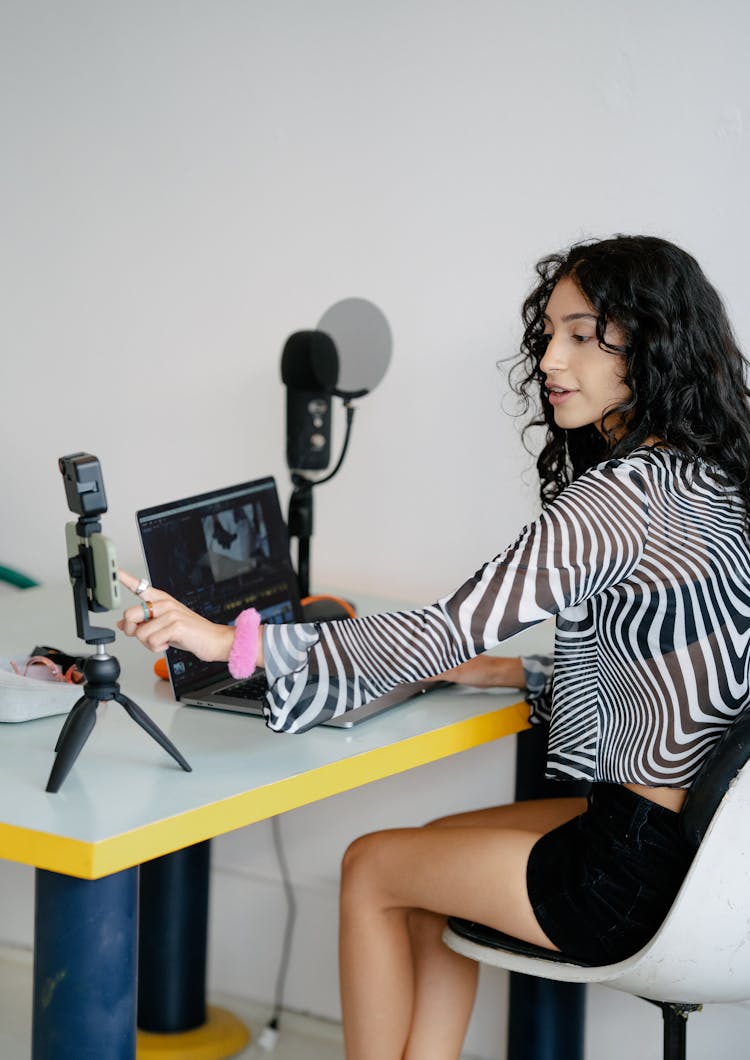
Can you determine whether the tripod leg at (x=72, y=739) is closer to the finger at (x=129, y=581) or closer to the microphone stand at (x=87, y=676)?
the microphone stand at (x=87, y=676)

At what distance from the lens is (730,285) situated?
2113mm

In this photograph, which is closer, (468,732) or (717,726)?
(717,726)

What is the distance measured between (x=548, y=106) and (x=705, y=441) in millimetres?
916

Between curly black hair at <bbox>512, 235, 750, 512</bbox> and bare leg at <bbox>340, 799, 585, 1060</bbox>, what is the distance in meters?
0.51

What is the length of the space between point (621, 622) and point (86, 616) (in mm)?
611

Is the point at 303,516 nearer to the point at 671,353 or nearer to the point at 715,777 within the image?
the point at 671,353

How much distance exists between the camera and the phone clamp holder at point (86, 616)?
134 cm

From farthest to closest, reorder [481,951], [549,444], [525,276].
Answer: [525,276] → [549,444] → [481,951]

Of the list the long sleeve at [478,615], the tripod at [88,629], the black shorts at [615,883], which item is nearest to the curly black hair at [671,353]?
the long sleeve at [478,615]

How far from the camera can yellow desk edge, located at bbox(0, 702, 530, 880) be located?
47.1 inches

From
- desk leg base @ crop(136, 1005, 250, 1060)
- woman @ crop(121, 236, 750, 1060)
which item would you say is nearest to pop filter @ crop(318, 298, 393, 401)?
woman @ crop(121, 236, 750, 1060)

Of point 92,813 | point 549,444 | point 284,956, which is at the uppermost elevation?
point 549,444

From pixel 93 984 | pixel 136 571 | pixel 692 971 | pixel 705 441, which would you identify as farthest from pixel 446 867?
pixel 136 571

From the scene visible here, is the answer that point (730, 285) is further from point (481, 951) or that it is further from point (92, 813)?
point (92, 813)
